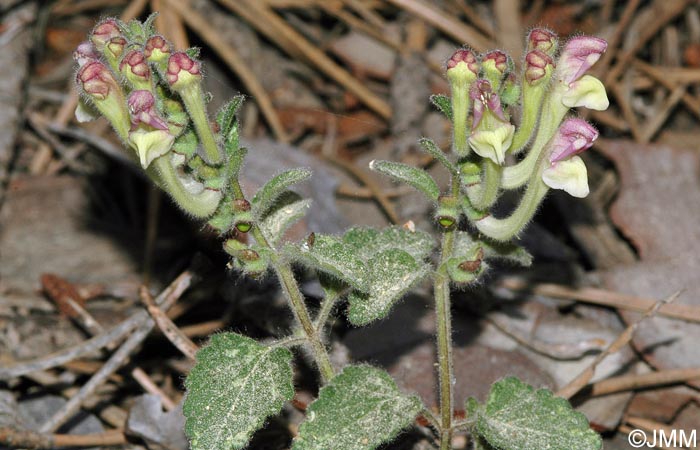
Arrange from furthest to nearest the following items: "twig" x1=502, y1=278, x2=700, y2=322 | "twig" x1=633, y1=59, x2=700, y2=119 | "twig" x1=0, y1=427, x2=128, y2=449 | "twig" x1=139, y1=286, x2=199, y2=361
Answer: "twig" x1=633, y1=59, x2=700, y2=119, "twig" x1=502, y1=278, x2=700, y2=322, "twig" x1=139, y1=286, x2=199, y2=361, "twig" x1=0, y1=427, x2=128, y2=449

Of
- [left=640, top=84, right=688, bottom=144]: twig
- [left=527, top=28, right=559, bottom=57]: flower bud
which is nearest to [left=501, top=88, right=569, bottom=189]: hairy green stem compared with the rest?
[left=527, top=28, right=559, bottom=57]: flower bud

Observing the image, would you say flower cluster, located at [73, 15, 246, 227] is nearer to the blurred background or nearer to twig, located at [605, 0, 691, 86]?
the blurred background

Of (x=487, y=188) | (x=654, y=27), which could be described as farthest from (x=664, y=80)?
(x=487, y=188)

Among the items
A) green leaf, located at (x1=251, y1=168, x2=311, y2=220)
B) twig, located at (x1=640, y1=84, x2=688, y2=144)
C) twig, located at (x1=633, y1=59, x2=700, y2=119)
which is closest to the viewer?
green leaf, located at (x1=251, y1=168, x2=311, y2=220)

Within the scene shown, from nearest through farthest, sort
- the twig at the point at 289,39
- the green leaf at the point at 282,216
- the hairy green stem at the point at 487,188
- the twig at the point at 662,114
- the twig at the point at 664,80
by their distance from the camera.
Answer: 1. the hairy green stem at the point at 487,188
2. the green leaf at the point at 282,216
3. the twig at the point at 662,114
4. the twig at the point at 664,80
5. the twig at the point at 289,39

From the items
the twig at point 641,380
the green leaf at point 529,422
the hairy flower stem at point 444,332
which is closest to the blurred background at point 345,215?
the twig at point 641,380

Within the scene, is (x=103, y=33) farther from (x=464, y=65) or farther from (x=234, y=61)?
(x=234, y=61)

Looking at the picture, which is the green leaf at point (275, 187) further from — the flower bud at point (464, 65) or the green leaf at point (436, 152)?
the flower bud at point (464, 65)
